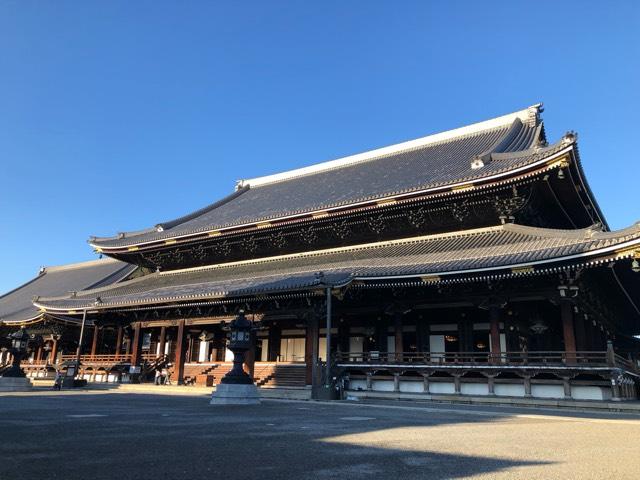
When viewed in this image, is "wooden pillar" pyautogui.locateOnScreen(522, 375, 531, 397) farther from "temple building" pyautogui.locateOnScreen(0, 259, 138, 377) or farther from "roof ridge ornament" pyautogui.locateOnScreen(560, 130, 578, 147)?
"temple building" pyautogui.locateOnScreen(0, 259, 138, 377)

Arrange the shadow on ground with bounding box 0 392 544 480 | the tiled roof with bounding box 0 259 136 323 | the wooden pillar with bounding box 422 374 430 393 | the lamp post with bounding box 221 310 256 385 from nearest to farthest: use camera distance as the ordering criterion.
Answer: the shadow on ground with bounding box 0 392 544 480
the lamp post with bounding box 221 310 256 385
the wooden pillar with bounding box 422 374 430 393
the tiled roof with bounding box 0 259 136 323

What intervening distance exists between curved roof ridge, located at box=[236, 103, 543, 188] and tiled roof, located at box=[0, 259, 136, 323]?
1663 centimetres

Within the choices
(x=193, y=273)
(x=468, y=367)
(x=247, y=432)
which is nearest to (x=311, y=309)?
(x=468, y=367)

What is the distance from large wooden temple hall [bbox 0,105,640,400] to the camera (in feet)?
65.7

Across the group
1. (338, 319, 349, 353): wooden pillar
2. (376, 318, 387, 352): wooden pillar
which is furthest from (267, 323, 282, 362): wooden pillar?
(376, 318, 387, 352): wooden pillar

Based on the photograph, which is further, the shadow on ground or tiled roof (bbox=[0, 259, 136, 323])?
tiled roof (bbox=[0, 259, 136, 323])

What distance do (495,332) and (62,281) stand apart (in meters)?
49.2

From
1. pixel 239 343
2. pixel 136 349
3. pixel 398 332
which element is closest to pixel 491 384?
pixel 398 332

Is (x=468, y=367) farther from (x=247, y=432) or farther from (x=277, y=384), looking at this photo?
(x=247, y=432)

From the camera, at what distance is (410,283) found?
839 inches

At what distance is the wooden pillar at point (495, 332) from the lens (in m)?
20.6

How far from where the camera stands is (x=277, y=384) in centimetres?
2630

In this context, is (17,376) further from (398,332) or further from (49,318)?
(398,332)

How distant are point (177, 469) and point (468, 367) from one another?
1762 centimetres
